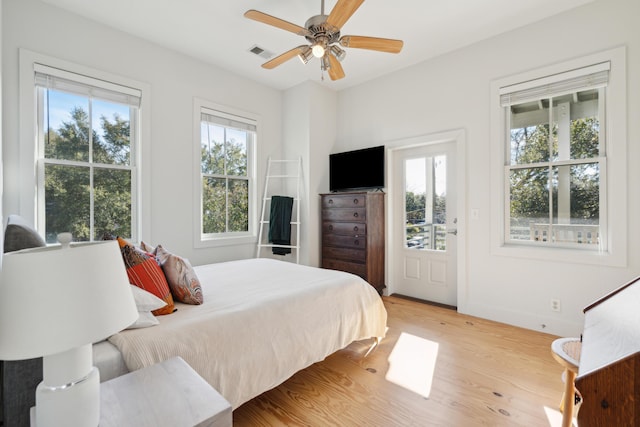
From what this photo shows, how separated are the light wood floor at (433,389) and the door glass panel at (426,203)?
4.30 ft

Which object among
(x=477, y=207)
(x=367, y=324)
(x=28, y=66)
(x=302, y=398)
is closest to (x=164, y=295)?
(x=302, y=398)

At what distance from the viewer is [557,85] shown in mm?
2713

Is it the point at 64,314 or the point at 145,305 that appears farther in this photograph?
the point at 145,305

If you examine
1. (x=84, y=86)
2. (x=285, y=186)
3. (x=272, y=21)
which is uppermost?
(x=272, y=21)

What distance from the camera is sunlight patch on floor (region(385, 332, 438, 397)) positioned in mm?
1913

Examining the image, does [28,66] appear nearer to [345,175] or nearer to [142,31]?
[142,31]

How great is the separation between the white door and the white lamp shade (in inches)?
138

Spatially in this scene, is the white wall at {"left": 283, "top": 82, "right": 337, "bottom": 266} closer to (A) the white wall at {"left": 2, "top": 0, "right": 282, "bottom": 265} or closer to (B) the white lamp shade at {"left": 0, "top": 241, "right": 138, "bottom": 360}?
(A) the white wall at {"left": 2, "top": 0, "right": 282, "bottom": 265}

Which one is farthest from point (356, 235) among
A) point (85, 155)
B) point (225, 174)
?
point (85, 155)

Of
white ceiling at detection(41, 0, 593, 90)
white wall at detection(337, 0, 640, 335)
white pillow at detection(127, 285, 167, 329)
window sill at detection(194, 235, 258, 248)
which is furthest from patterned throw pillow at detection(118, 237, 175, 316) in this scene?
white wall at detection(337, 0, 640, 335)

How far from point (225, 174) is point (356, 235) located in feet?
6.20

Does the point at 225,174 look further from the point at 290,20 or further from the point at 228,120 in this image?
the point at 290,20

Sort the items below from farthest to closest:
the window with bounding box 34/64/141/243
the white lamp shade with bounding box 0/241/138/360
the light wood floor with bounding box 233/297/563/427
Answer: the window with bounding box 34/64/141/243, the light wood floor with bounding box 233/297/563/427, the white lamp shade with bounding box 0/241/138/360

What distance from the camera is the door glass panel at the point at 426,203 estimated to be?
3.57 m
